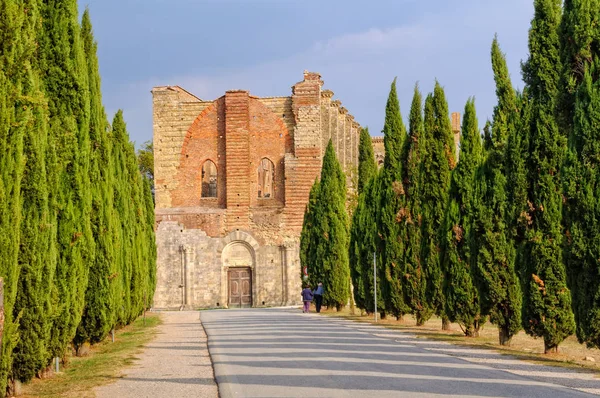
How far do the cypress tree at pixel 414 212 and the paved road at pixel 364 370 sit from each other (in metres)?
5.51

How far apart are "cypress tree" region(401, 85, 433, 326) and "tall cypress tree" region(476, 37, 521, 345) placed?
4921mm

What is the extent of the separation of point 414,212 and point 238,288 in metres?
23.4

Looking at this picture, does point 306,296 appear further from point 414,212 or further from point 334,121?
point 334,121

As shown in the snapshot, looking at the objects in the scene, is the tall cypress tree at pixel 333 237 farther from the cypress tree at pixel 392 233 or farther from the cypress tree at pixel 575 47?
the cypress tree at pixel 575 47

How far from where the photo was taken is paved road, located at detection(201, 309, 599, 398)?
32.1ft

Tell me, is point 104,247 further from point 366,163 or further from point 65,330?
point 366,163

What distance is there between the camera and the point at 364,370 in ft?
39.0

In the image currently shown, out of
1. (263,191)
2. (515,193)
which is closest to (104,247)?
(515,193)

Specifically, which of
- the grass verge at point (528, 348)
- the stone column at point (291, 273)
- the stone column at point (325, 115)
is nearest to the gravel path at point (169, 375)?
the grass verge at point (528, 348)

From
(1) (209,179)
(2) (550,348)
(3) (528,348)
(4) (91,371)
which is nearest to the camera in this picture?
(4) (91,371)

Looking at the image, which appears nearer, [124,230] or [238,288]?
[124,230]

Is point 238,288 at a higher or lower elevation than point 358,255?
lower

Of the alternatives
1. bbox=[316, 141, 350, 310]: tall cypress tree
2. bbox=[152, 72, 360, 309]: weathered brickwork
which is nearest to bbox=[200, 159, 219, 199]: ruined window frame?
bbox=[152, 72, 360, 309]: weathered brickwork

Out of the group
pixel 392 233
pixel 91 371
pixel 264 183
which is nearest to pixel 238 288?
pixel 264 183
